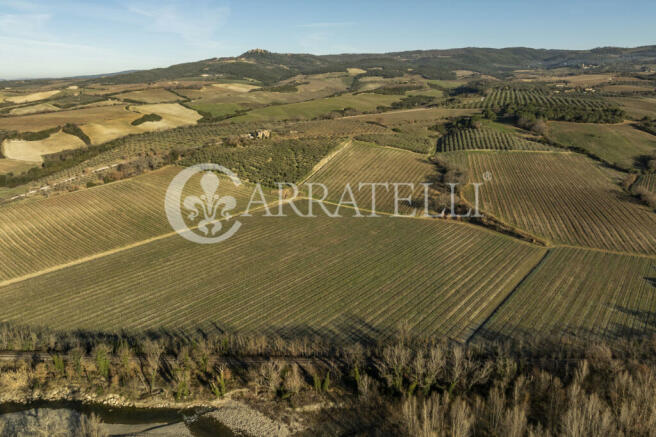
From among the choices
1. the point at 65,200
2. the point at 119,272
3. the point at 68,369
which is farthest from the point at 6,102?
the point at 68,369

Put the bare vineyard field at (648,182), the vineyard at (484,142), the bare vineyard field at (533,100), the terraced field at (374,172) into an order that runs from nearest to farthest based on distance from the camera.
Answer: the bare vineyard field at (648,182) → the terraced field at (374,172) → the vineyard at (484,142) → the bare vineyard field at (533,100)

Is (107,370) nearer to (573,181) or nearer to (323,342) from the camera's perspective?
(323,342)

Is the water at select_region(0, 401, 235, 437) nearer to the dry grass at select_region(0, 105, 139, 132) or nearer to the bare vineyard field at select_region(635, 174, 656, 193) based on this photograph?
the bare vineyard field at select_region(635, 174, 656, 193)

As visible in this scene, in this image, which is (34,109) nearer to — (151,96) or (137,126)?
(151,96)

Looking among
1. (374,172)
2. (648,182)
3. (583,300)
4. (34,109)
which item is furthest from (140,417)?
(34,109)

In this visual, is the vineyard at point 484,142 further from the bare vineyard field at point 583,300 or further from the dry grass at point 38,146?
the dry grass at point 38,146

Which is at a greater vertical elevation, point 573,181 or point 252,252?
point 573,181

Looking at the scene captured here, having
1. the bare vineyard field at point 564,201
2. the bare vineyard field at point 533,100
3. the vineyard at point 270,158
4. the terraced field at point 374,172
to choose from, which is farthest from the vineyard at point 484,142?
the bare vineyard field at point 533,100
